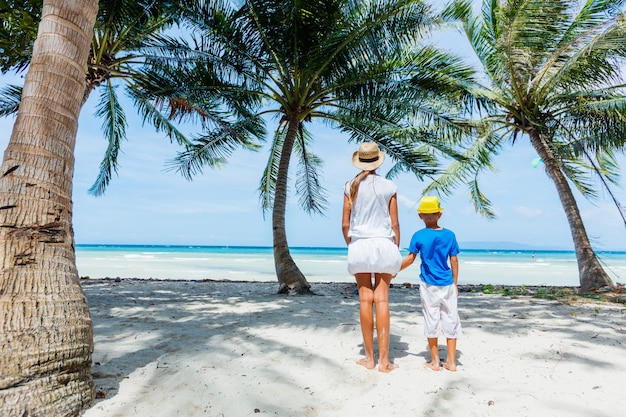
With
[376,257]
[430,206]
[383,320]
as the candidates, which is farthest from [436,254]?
[383,320]

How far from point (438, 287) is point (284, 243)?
190 inches

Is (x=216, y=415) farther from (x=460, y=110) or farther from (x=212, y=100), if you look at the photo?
(x=460, y=110)

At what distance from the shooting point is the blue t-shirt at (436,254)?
9.79 feet

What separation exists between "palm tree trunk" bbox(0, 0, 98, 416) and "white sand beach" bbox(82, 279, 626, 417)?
1.29 ft

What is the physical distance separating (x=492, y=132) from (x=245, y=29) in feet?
21.7

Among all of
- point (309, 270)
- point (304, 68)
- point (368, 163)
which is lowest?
point (309, 270)

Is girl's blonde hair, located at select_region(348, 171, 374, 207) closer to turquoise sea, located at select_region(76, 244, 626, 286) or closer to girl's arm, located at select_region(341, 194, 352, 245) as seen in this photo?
girl's arm, located at select_region(341, 194, 352, 245)

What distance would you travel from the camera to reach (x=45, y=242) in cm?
228

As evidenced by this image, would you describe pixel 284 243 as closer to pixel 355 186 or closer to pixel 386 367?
pixel 355 186

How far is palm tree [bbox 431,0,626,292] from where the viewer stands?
299 inches

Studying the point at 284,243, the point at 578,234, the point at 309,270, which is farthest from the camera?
the point at 309,270

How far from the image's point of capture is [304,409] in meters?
2.36

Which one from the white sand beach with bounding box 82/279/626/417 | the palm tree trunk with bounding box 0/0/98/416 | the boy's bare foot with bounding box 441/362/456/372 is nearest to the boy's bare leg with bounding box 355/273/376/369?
the white sand beach with bounding box 82/279/626/417

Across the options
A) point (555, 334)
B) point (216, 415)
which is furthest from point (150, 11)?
point (555, 334)
